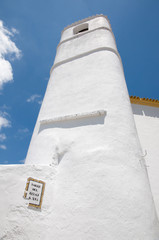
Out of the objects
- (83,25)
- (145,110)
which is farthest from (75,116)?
(83,25)

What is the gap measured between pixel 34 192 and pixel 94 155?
52.6 inches

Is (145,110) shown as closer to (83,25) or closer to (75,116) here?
(75,116)

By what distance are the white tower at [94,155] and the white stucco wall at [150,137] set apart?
5.95 feet

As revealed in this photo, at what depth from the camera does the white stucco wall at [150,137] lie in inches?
194

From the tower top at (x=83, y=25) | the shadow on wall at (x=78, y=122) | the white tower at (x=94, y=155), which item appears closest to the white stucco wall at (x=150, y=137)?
the white tower at (x=94, y=155)

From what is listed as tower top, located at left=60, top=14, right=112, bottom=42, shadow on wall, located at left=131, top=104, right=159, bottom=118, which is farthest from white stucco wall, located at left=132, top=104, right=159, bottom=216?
tower top, located at left=60, top=14, right=112, bottom=42

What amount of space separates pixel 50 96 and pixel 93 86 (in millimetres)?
1459

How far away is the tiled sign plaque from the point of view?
2.82 meters

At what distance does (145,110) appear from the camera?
6.99 meters

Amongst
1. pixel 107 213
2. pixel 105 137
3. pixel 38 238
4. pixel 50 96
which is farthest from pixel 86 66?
pixel 38 238

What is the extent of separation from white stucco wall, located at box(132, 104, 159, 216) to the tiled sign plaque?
3170mm

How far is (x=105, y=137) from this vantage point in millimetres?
3482

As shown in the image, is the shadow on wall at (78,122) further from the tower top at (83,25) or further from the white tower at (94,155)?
the tower top at (83,25)

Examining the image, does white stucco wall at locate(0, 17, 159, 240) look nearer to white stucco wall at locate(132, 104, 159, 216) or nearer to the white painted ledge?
the white painted ledge
